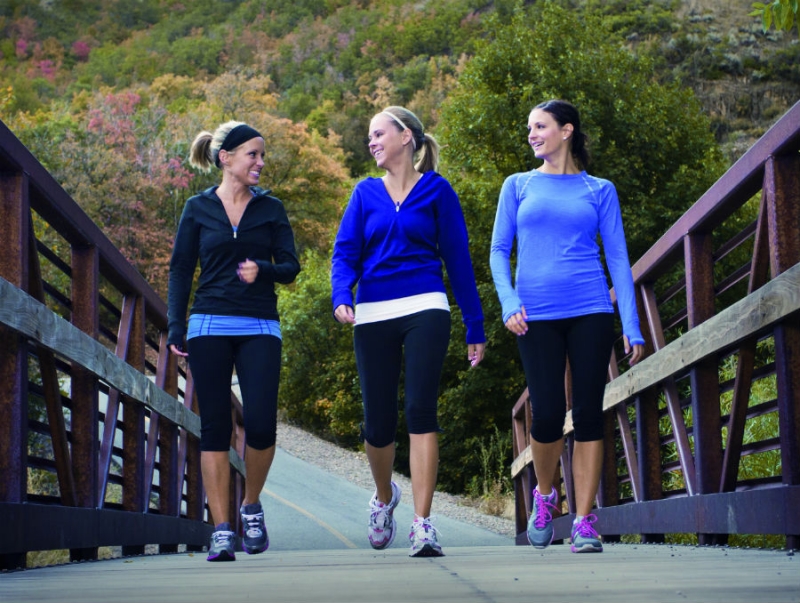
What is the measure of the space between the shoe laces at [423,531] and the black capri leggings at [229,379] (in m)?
0.74

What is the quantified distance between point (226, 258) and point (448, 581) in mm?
2208

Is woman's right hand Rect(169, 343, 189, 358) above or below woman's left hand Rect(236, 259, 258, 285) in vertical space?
below

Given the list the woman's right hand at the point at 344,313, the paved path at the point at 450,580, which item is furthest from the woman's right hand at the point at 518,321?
the paved path at the point at 450,580

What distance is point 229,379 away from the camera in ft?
15.8

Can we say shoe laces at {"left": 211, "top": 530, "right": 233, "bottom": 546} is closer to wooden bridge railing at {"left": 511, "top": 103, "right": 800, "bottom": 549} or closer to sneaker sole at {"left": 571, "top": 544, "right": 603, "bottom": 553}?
sneaker sole at {"left": 571, "top": 544, "right": 603, "bottom": 553}

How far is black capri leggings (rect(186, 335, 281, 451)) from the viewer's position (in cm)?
479

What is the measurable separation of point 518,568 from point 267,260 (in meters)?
2.00

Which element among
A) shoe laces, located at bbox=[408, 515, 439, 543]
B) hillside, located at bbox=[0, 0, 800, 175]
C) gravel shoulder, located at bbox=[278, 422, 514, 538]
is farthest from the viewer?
hillside, located at bbox=[0, 0, 800, 175]

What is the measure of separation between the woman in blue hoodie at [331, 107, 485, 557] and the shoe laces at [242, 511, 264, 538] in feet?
1.72

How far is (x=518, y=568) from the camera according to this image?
3520 millimetres

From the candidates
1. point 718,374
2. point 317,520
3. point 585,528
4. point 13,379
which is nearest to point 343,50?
point 317,520

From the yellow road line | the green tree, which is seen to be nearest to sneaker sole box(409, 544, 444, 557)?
the green tree

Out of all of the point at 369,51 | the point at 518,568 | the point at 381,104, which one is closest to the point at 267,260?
the point at 518,568

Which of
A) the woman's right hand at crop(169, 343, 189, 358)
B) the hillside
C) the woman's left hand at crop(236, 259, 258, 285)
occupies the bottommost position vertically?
the woman's right hand at crop(169, 343, 189, 358)
